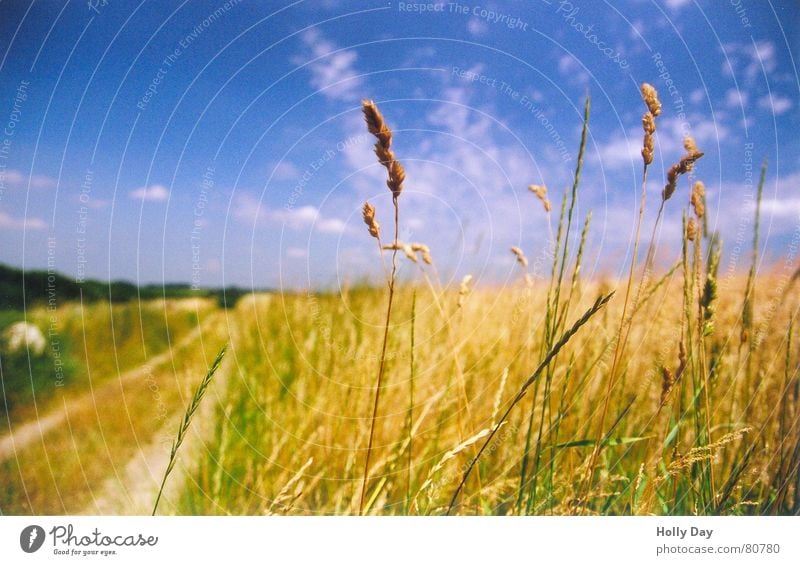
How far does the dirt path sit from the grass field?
0.02 metres

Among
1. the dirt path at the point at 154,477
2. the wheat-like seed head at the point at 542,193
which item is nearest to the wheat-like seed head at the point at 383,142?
the wheat-like seed head at the point at 542,193

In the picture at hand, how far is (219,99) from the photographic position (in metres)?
1.75

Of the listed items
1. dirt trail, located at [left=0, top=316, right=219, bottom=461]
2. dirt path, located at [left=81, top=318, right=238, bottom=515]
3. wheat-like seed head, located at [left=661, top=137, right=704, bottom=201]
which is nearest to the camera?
wheat-like seed head, located at [left=661, top=137, right=704, bottom=201]

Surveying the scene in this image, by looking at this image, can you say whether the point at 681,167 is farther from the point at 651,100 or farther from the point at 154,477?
the point at 154,477

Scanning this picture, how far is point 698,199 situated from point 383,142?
37.1 inches

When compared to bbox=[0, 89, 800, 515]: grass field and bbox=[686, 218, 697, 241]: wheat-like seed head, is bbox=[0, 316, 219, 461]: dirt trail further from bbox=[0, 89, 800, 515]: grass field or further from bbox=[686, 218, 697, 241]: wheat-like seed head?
bbox=[686, 218, 697, 241]: wheat-like seed head

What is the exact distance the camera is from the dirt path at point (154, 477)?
2.02 metres

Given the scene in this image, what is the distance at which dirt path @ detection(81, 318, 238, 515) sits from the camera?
2.02 m

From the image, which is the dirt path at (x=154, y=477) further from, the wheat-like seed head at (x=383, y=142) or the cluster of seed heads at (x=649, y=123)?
the cluster of seed heads at (x=649, y=123)

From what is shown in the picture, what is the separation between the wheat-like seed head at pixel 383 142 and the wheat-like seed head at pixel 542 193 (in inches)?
21.7
